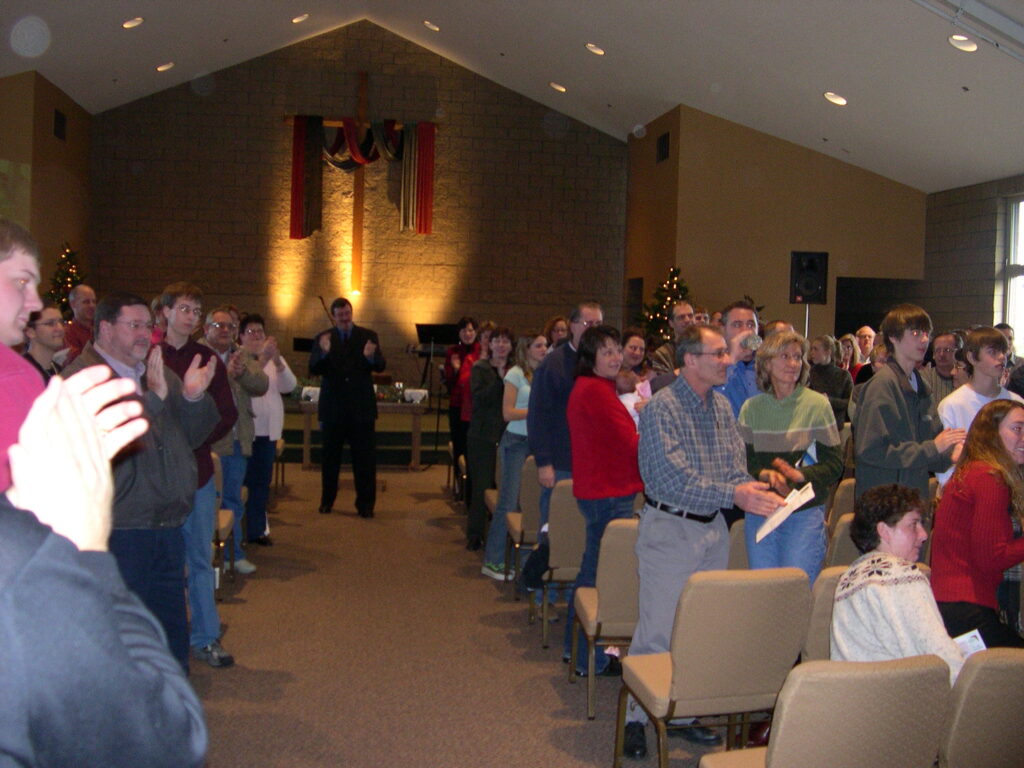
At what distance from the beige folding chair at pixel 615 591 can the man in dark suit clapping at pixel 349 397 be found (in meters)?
4.23

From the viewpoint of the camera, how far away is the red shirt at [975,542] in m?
3.14

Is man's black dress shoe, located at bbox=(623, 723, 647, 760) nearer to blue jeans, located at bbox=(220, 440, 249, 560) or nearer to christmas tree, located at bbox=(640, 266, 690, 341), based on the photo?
blue jeans, located at bbox=(220, 440, 249, 560)

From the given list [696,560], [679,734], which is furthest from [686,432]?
[679,734]

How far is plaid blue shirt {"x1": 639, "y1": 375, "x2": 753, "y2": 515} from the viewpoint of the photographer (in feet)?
11.0

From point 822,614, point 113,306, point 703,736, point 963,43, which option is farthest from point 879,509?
point 963,43

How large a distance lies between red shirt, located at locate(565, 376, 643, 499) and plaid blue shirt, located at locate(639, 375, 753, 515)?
577mm

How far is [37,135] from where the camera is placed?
11555 millimetres

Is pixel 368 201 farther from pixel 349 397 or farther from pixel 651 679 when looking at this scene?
pixel 651 679

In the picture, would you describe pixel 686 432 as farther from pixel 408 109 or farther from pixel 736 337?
pixel 408 109

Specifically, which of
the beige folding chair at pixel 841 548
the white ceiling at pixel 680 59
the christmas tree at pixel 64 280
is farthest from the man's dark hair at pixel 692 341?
the christmas tree at pixel 64 280

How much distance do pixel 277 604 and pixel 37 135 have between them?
8.92 meters

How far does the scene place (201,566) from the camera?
4.21m

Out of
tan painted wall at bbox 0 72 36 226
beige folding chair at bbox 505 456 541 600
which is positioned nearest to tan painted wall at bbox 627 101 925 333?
beige folding chair at bbox 505 456 541 600

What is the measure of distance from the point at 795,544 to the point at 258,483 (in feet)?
13.4
